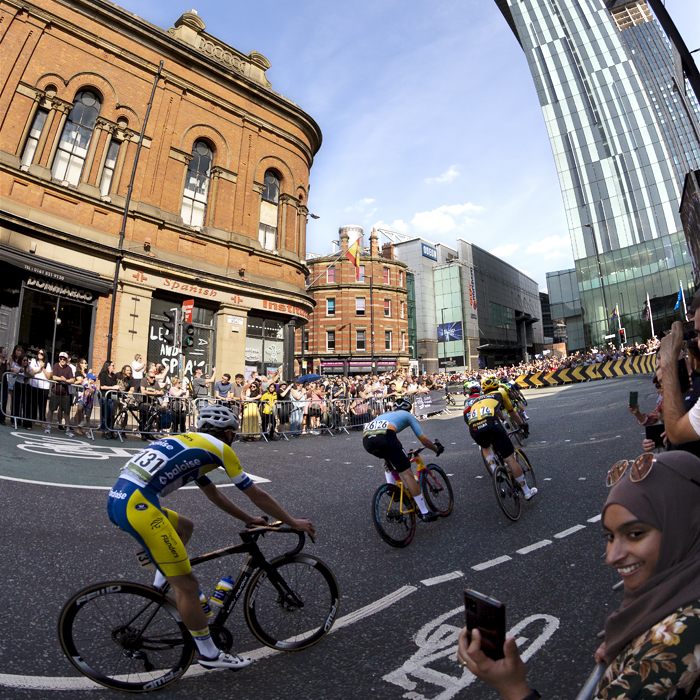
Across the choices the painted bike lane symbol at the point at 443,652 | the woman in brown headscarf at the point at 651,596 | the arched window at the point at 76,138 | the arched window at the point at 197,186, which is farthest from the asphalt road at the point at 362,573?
the arched window at the point at 197,186

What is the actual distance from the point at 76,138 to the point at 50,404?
10.8 metres

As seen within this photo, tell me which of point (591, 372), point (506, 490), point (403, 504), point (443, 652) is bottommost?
point (443, 652)

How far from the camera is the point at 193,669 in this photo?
286 cm

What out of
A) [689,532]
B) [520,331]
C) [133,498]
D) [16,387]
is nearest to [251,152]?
[16,387]

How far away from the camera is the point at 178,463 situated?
290 cm

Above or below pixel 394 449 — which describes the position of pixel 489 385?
above

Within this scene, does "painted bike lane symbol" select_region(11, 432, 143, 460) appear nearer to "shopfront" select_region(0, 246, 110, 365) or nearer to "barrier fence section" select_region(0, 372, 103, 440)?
"barrier fence section" select_region(0, 372, 103, 440)

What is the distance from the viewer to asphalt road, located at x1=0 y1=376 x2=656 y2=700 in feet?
8.69

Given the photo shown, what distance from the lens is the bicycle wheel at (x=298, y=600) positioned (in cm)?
308

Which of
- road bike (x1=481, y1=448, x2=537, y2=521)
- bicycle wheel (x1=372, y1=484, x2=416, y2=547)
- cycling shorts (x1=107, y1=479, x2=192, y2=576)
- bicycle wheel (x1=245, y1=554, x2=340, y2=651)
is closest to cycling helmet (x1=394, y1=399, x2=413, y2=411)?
bicycle wheel (x1=372, y1=484, x2=416, y2=547)

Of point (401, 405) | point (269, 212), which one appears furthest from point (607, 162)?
point (401, 405)

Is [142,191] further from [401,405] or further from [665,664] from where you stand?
[665,664]

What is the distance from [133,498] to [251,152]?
20.7 m

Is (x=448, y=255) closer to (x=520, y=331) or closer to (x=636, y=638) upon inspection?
(x=520, y=331)
